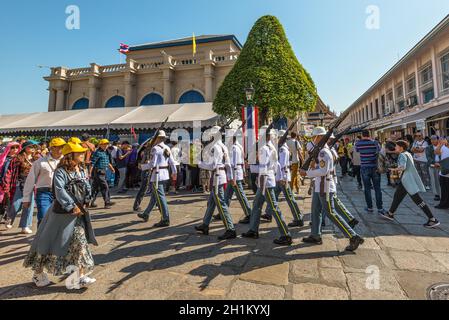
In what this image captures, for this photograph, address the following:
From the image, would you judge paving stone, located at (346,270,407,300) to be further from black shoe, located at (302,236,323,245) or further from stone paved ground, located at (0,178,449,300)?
black shoe, located at (302,236,323,245)

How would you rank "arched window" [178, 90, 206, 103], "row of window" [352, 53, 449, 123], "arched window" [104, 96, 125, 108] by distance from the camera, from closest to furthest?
"row of window" [352, 53, 449, 123]
"arched window" [178, 90, 206, 103]
"arched window" [104, 96, 125, 108]

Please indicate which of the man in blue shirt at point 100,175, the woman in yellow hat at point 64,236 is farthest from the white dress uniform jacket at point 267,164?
the man in blue shirt at point 100,175

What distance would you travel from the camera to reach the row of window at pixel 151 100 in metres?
21.0

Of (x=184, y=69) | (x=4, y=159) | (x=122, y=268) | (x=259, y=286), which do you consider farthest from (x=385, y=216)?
(x=184, y=69)

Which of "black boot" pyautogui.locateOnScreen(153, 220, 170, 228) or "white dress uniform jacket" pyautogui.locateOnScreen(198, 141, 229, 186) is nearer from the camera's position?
"white dress uniform jacket" pyautogui.locateOnScreen(198, 141, 229, 186)

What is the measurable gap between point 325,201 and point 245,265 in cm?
153

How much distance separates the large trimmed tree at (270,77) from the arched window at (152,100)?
11179 mm

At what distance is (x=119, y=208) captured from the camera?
6621 millimetres

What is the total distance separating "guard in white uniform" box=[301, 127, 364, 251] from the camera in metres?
3.51

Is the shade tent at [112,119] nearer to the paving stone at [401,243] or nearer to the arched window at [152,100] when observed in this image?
the arched window at [152,100]

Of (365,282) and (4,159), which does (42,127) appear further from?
(365,282)

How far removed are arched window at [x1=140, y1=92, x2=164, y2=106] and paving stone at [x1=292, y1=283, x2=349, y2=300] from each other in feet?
69.3

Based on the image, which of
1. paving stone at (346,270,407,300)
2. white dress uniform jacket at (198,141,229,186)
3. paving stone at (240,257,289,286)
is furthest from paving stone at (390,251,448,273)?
white dress uniform jacket at (198,141,229,186)
